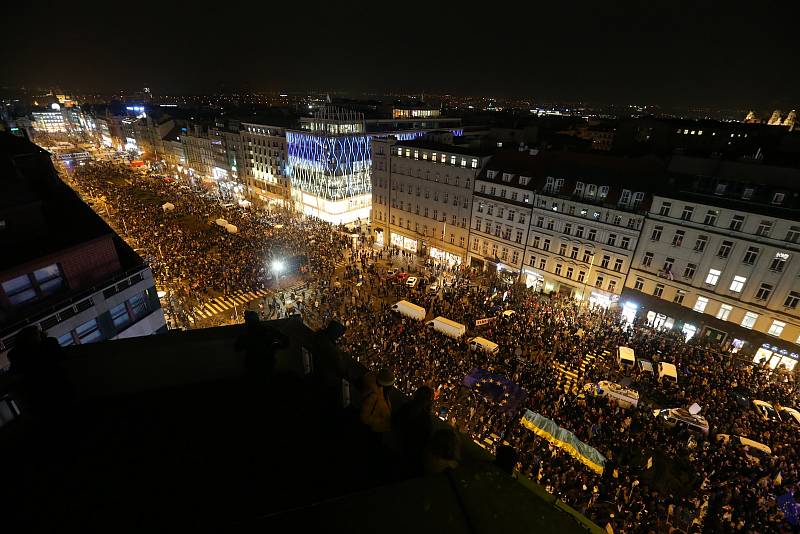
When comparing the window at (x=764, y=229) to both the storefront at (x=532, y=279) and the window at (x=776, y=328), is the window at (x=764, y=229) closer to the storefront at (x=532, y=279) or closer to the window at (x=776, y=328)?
the window at (x=776, y=328)

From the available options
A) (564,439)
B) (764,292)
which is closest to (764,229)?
(764,292)

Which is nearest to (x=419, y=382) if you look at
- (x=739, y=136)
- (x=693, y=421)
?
(x=693, y=421)

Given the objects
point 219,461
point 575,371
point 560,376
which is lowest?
point 575,371

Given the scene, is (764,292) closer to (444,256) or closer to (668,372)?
(668,372)

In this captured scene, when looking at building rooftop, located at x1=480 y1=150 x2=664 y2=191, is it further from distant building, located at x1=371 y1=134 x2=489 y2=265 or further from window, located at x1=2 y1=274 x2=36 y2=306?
window, located at x1=2 y1=274 x2=36 y2=306

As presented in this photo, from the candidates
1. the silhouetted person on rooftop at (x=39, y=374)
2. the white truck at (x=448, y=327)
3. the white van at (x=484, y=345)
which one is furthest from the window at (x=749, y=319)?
the silhouetted person on rooftop at (x=39, y=374)

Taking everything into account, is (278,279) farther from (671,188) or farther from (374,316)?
(671,188)
